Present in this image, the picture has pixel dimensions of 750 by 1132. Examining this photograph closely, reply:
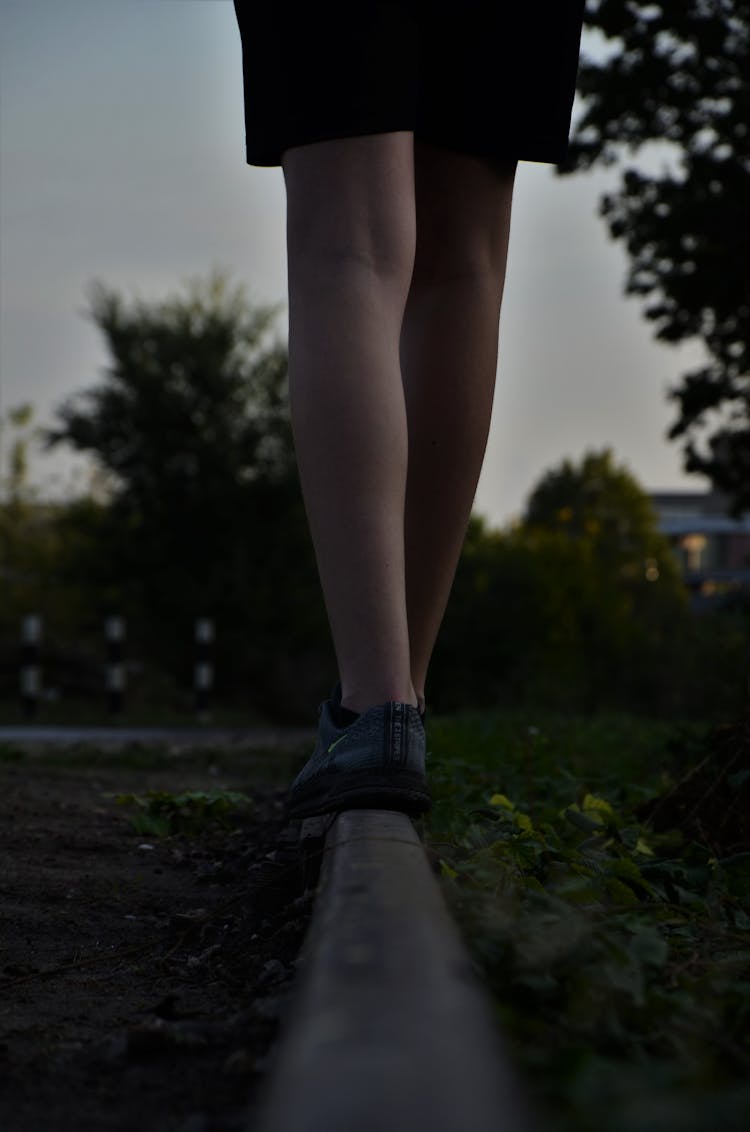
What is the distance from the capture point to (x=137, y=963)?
1.53 metres

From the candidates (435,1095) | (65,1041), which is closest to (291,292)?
(65,1041)

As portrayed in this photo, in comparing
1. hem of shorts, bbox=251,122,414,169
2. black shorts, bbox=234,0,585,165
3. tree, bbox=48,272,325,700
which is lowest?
hem of shorts, bbox=251,122,414,169

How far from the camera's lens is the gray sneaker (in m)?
1.53

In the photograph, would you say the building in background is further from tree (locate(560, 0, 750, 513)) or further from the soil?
the soil

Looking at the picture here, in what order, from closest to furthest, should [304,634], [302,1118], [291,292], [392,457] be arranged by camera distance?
[302,1118] < [392,457] < [291,292] < [304,634]

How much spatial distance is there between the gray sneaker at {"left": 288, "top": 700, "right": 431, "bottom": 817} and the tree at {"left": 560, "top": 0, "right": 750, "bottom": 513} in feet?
45.8

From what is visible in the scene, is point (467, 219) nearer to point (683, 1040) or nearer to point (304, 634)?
point (683, 1040)

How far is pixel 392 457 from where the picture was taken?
165 cm

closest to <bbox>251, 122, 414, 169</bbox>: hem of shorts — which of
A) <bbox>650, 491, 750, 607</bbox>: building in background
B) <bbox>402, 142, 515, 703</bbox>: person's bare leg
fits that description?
<bbox>402, 142, 515, 703</bbox>: person's bare leg

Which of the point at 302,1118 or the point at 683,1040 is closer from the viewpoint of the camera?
the point at 302,1118

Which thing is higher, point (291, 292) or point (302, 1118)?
point (291, 292)

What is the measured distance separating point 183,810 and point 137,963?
1.23 meters

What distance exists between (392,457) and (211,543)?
18.8m

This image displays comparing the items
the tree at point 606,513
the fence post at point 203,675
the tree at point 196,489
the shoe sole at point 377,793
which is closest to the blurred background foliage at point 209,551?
the tree at point 196,489
